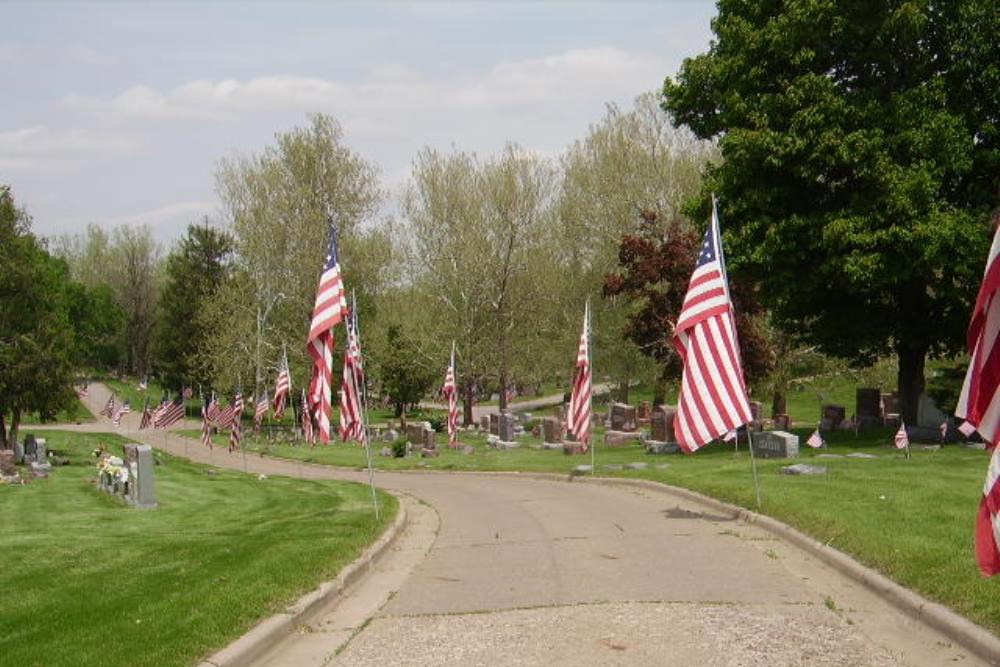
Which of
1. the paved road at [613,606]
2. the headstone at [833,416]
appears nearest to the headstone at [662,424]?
the headstone at [833,416]

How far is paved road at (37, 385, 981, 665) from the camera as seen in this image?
7.54 metres

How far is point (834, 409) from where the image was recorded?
35500 mm

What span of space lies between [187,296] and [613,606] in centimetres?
7389

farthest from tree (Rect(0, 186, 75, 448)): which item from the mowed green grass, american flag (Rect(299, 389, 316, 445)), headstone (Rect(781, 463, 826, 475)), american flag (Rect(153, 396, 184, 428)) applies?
headstone (Rect(781, 463, 826, 475))

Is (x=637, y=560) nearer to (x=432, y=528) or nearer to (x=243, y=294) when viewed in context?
(x=432, y=528)

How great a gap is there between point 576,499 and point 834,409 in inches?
770

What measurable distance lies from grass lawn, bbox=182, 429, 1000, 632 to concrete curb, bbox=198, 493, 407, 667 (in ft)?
17.3

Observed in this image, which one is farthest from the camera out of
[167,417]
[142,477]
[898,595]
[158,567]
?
[167,417]

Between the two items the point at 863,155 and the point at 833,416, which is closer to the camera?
the point at 863,155

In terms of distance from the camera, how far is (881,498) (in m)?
13.9

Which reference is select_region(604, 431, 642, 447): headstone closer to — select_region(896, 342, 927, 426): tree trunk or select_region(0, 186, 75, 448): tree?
select_region(896, 342, 927, 426): tree trunk

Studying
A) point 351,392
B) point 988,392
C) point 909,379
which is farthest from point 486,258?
point 988,392

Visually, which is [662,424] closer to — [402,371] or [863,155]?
[863,155]

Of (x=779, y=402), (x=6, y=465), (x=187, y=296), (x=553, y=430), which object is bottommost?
(x=6, y=465)
